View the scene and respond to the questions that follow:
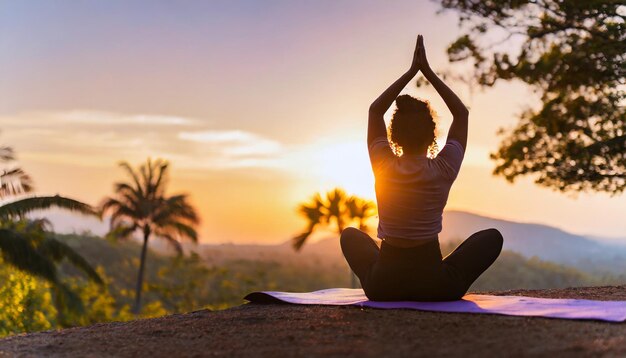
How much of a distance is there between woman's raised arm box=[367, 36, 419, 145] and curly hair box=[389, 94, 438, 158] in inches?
3.9

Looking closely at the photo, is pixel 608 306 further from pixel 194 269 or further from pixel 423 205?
pixel 194 269

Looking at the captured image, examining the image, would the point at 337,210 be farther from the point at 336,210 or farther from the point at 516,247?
the point at 516,247

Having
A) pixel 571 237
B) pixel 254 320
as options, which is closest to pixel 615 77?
pixel 254 320

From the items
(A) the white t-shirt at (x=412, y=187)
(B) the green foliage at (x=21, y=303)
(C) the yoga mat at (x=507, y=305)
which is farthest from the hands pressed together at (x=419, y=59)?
(B) the green foliage at (x=21, y=303)

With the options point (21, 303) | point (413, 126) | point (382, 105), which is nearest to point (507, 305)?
point (413, 126)

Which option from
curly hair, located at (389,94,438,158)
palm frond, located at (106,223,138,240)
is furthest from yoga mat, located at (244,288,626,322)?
palm frond, located at (106,223,138,240)

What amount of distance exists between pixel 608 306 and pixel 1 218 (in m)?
16.1

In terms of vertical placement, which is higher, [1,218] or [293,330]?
[1,218]

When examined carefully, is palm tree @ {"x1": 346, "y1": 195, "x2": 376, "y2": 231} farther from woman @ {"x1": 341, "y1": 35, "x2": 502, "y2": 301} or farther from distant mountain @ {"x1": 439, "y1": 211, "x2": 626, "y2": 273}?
distant mountain @ {"x1": 439, "y1": 211, "x2": 626, "y2": 273}

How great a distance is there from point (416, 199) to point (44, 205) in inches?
576

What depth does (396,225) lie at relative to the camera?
238 inches

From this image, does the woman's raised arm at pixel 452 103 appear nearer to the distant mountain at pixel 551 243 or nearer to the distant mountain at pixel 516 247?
the distant mountain at pixel 516 247

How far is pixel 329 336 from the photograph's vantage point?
539 centimetres

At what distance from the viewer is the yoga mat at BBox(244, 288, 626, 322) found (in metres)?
5.95
